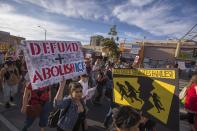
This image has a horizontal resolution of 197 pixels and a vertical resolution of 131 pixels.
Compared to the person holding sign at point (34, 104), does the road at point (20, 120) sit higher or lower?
lower

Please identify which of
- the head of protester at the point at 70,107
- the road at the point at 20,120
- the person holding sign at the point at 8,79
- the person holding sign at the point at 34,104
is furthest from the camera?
the person holding sign at the point at 8,79

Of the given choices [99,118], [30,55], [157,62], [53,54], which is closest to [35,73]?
[30,55]

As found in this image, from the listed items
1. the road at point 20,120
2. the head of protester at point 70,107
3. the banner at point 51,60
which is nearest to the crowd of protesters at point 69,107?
the head of protester at point 70,107

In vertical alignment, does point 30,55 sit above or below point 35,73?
above

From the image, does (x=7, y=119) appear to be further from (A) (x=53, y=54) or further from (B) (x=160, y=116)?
(B) (x=160, y=116)

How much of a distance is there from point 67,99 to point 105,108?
501 cm

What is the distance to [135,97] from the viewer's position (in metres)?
4.18

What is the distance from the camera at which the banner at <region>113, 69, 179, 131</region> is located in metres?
3.70

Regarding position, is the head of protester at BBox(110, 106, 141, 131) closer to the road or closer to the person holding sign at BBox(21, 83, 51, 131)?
the person holding sign at BBox(21, 83, 51, 131)

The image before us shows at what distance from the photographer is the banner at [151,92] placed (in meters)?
3.70

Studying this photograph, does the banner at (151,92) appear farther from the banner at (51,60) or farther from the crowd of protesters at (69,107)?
the banner at (51,60)

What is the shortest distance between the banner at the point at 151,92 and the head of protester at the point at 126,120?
138cm

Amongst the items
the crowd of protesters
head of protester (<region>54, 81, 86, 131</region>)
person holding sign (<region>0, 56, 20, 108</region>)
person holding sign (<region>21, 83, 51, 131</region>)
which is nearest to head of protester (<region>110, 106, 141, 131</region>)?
the crowd of protesters

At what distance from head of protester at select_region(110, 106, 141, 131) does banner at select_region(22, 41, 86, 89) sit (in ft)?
5.60
